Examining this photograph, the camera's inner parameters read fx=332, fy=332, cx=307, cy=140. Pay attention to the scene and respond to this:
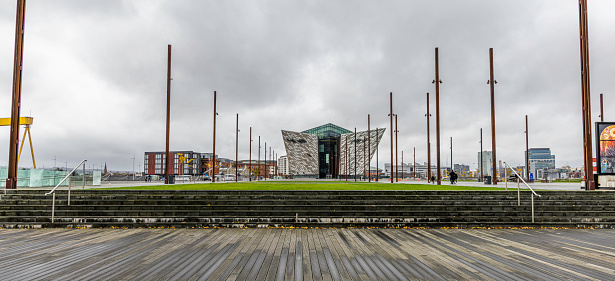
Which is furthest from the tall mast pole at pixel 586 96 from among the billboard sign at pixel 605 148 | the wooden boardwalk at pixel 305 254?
the wooden boardwalk at pixel 305 254

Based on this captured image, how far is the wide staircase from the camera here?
9.30 m

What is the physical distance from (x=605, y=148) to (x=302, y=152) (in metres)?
71.5

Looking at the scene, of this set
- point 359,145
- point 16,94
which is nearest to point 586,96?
point 16,94

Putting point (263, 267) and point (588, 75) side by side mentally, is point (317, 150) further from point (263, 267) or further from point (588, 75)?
point (263, 267)

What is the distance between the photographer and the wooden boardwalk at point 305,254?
15.7 feet

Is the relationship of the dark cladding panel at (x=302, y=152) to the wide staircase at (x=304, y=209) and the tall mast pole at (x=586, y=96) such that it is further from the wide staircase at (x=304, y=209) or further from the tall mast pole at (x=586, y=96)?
the wide staircase at (x=304, y=209)

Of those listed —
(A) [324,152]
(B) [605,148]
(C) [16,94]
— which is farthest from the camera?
(A) [324,152]

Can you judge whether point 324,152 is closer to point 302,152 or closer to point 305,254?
point 302,152

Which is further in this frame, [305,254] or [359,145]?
[359,145]

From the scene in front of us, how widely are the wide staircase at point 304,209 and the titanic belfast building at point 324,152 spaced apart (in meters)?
66.0

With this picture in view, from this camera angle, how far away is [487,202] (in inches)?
412

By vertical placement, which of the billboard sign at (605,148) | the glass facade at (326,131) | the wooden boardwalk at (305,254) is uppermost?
the glass facade at (326,131)

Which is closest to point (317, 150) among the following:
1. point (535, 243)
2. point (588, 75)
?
point (588, 75)

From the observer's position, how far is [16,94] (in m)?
12.6
